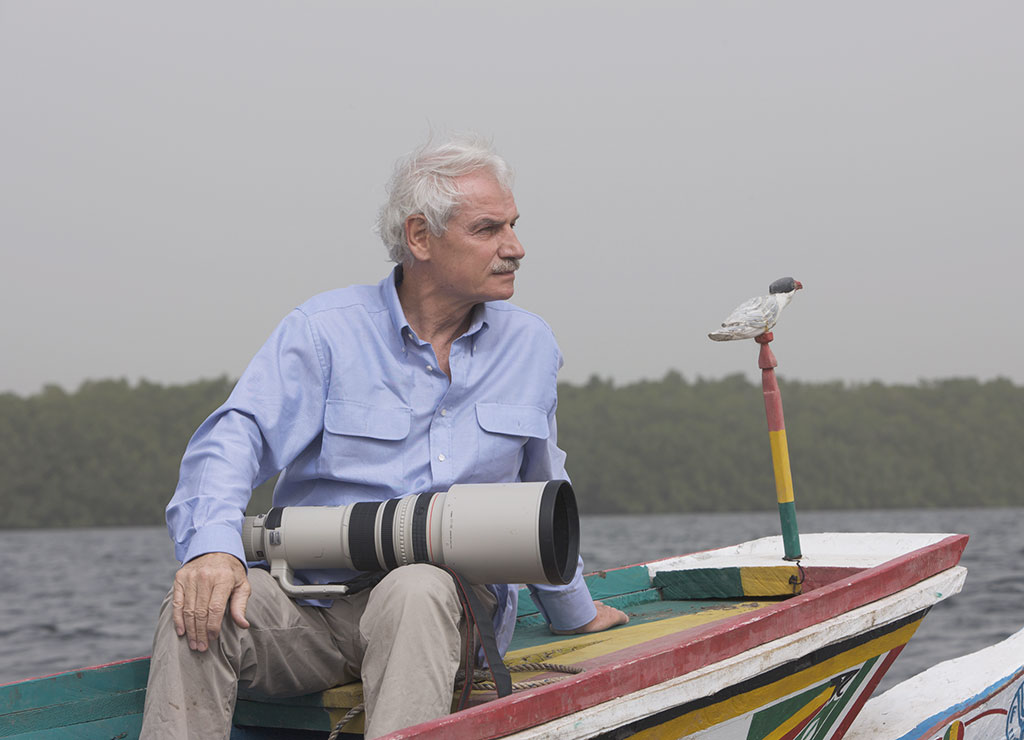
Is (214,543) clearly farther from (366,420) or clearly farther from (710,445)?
(710,445)

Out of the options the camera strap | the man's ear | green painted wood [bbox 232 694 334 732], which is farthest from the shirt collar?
green painted wood [bbox 232 694 334 732]

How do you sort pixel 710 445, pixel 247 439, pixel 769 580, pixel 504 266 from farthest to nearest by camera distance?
pixel 710 445
pixel 769 580
pixel 504 266
pixel 247 439

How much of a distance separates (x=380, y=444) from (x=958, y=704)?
2691 mm

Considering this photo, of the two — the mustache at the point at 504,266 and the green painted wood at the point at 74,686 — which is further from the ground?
the mustache at the point at 504,266

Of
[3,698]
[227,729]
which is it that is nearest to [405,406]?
[227,729]

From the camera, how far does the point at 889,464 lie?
207ft

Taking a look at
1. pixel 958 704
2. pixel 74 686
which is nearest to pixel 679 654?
pixel 74 686

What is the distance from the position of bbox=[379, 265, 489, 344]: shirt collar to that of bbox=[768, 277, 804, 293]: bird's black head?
1220 mm

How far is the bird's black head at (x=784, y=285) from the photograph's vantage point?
3773 millimetres

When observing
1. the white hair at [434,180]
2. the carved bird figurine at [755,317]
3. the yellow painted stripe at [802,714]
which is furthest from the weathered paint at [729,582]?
the white hair at [434,180]

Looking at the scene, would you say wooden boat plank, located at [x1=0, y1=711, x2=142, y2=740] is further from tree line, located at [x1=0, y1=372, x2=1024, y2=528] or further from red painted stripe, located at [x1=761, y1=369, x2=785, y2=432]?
tree line, located at [x1=0, y1=372, x2=1024, y2=528]

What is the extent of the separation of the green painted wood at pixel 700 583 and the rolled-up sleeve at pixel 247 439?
1.91 metres

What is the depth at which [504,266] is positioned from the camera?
9.35 ft

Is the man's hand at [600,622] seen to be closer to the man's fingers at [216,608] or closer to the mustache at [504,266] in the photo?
the mustache at [504,266]
